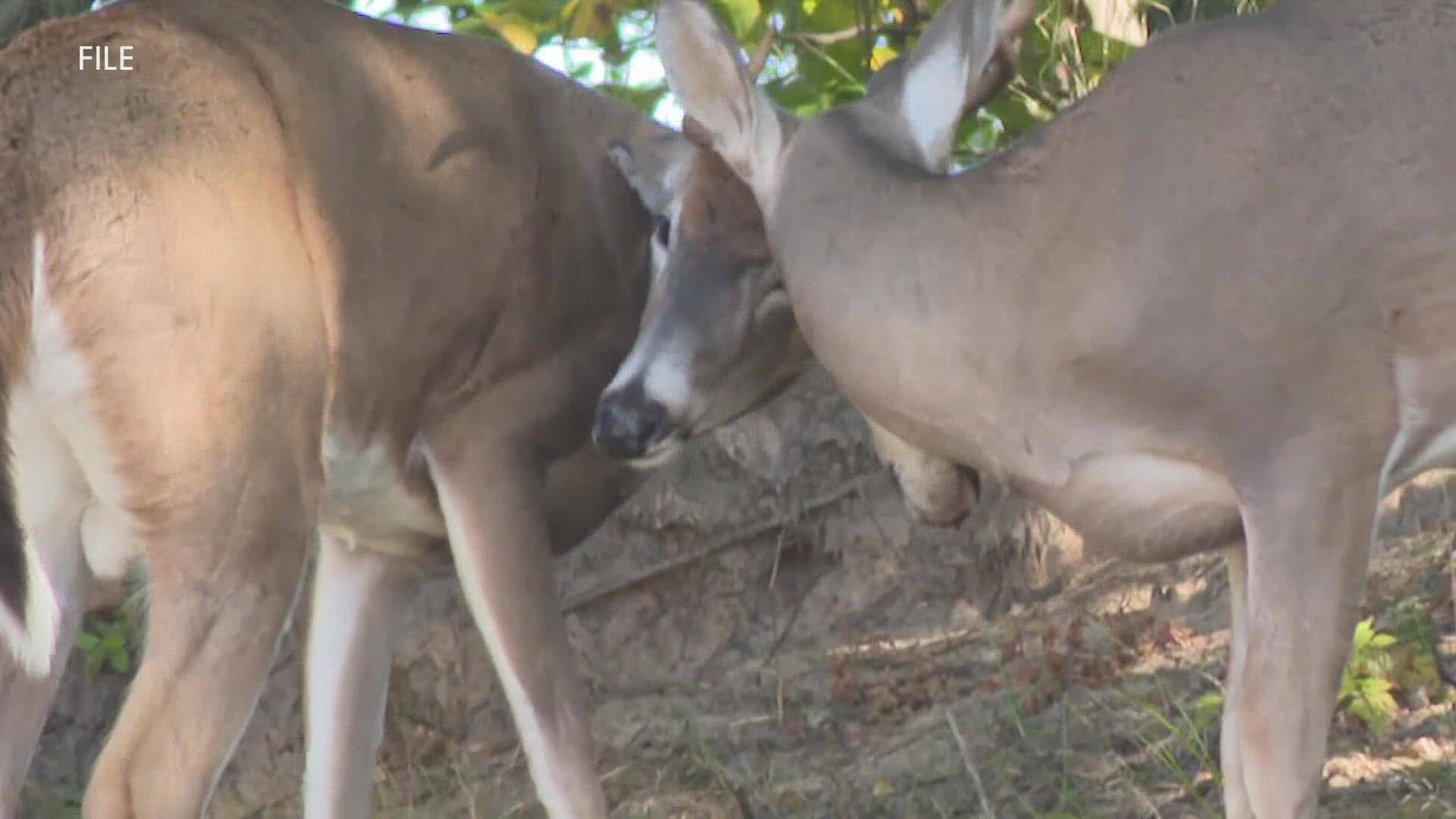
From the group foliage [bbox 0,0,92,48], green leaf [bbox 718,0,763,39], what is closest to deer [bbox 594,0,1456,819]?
green leaf [bbox 718,0,763,39]

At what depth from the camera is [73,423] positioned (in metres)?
5.38

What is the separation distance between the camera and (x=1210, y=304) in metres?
5.03

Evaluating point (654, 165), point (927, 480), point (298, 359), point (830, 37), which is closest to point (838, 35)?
point (830, 37)

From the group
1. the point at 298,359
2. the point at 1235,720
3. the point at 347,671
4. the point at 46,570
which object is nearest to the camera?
the point at 1235,720

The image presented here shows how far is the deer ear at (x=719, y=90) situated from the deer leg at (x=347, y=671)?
1559mm

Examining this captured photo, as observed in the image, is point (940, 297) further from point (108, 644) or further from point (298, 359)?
point (108, 644)

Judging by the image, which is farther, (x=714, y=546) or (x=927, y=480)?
(x=714, y=546)

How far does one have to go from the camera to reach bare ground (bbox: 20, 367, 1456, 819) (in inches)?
262

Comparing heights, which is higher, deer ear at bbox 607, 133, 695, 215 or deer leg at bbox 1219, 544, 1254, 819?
deer ear at bbox 607, 133, 695, 215

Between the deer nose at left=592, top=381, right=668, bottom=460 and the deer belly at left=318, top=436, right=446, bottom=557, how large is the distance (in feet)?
1.85

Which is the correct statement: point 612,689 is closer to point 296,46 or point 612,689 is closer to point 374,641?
point 374,641

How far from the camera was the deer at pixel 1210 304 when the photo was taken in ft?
16.2

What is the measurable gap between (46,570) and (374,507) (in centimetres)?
78

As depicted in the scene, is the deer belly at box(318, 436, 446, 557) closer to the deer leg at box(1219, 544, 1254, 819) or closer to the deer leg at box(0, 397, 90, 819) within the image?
the deer leg at box(0, 397, 90, 819)
